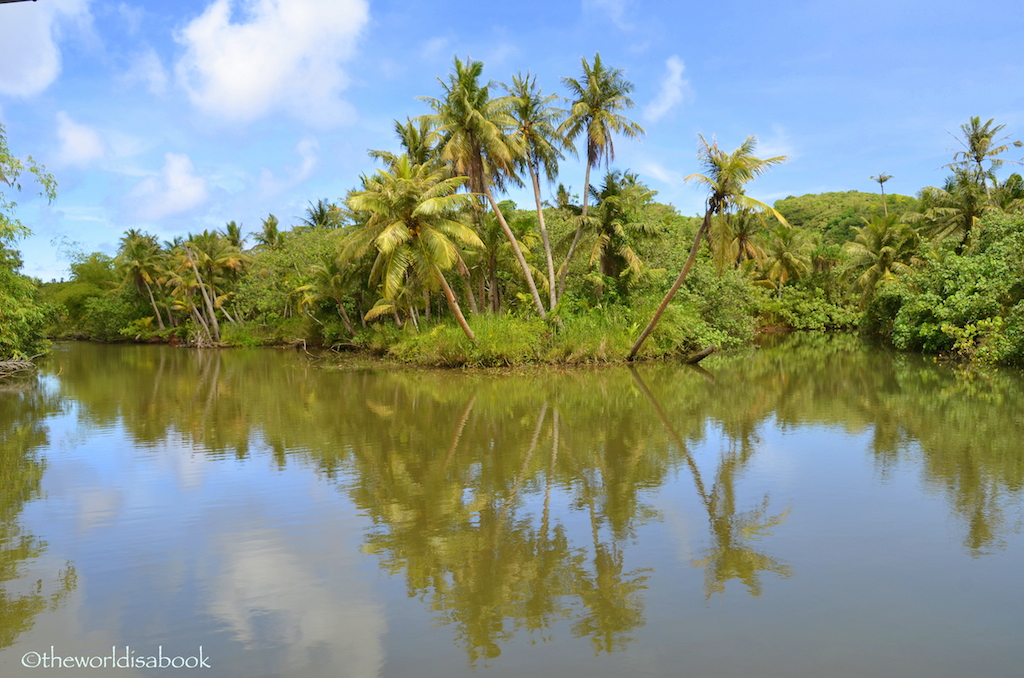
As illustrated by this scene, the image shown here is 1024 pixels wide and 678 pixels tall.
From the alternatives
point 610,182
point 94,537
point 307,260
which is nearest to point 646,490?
point 94,537

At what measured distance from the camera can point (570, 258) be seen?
2861 centimetres

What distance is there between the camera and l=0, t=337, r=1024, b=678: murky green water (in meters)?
4.78

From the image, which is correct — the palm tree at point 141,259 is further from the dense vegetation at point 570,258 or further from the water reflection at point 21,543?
the water reflection at point 21,543

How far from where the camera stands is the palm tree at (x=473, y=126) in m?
24.0

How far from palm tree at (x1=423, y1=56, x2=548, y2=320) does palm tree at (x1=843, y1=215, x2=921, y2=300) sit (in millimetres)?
23153

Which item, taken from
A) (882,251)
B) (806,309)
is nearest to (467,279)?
(882,251)

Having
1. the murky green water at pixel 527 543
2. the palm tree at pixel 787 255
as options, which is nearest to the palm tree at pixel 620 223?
the murky green water at pixel 527 543

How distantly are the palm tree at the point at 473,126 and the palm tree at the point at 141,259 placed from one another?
119 ft

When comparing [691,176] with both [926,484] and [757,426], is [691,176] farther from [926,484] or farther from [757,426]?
[926,484]

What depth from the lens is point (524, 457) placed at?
10.5 metres

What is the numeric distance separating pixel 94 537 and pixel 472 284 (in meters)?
24.6

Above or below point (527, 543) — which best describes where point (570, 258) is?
above

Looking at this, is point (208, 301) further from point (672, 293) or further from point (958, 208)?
point (958, 208)

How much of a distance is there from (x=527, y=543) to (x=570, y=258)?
74.4 feet
